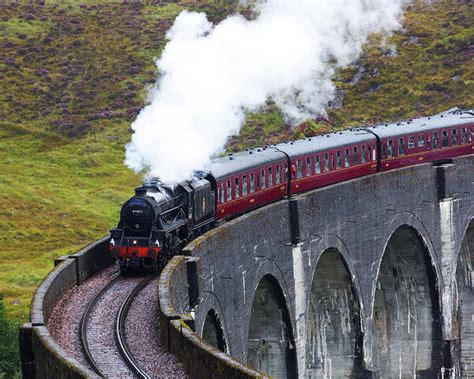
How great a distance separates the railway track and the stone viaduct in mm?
1677

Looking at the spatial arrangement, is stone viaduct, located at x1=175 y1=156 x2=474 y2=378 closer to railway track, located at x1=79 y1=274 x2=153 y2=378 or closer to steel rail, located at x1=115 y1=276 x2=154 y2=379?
steel rail, located at x1=115 y1=276 x2=154 y2=379

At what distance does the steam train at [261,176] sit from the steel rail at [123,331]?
1.22 m

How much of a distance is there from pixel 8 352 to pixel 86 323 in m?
13.1

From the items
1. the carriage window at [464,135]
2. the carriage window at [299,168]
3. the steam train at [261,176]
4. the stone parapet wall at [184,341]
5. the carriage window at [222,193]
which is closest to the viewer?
the stone parapet wall at [184,341]

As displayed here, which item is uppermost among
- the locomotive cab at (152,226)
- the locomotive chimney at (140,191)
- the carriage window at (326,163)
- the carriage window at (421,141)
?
the carriage window at (421,141)

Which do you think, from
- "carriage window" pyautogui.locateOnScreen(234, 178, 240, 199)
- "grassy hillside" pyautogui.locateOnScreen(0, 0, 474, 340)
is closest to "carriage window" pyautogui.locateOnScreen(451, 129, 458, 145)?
"carriage window" pyautogui.locateOnScreen(234, 178, 240, 199)

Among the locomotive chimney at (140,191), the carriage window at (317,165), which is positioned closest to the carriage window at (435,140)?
the carriage window at (317,165)

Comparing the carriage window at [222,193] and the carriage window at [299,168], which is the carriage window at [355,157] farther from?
the carriage window at [222,193]

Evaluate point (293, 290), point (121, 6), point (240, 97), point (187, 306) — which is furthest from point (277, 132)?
point (187, 306)

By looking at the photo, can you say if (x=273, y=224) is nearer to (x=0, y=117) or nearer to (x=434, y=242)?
(x=434, y=242)

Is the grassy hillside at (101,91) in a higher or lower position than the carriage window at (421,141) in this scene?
higher

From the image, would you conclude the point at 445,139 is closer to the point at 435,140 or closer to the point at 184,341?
the point at 435,140

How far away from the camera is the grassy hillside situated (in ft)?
198

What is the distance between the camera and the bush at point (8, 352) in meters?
34.1
